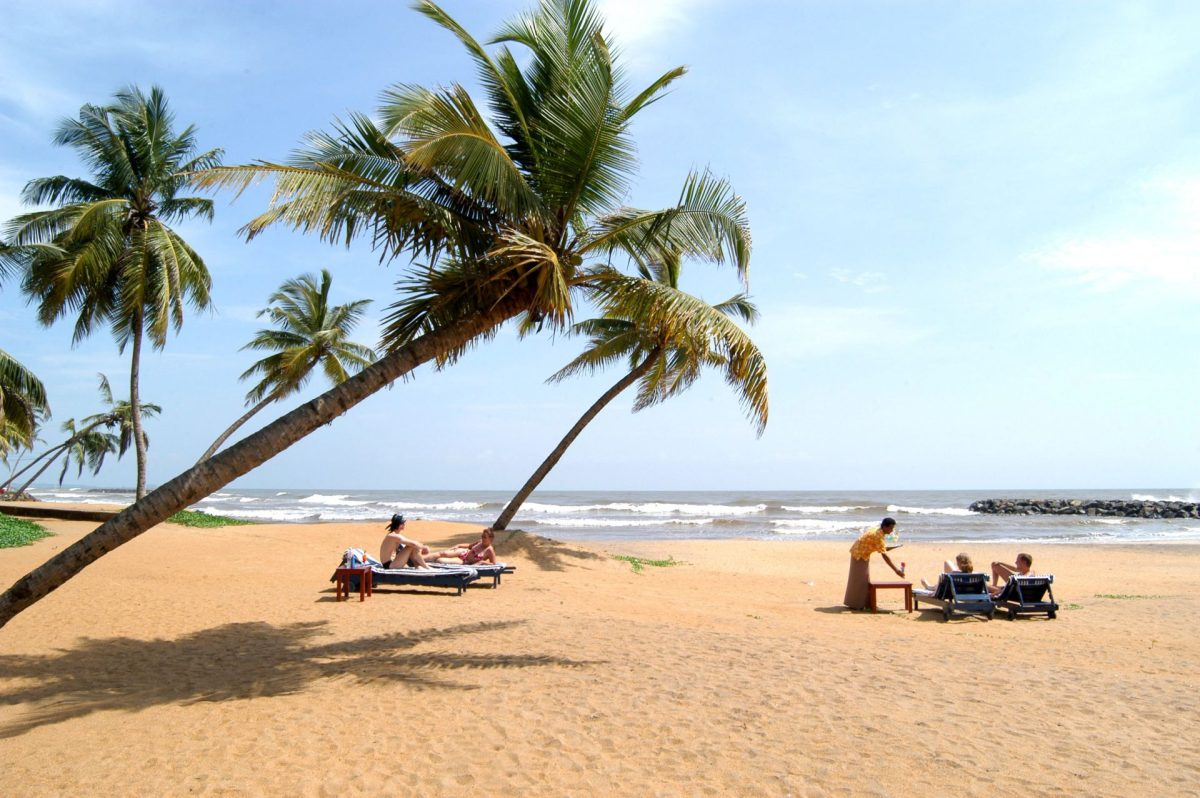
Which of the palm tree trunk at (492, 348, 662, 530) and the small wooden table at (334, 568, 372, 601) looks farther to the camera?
the palm tree trunk at (492, 348, 662, 530)

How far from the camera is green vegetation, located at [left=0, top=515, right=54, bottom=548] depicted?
15.5 meters

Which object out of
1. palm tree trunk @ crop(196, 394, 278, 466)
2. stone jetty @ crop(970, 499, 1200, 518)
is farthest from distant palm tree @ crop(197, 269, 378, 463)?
stone jetty @ crop(970, 499, 1200, 518)

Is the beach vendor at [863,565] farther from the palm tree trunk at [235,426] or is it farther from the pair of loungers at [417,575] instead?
the palm tree trunk at [235,426]

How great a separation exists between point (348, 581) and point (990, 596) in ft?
27.8

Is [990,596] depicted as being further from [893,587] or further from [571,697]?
[571,697]

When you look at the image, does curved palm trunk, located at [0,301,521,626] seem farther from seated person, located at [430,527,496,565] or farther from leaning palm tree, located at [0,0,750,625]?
seated person, located at [430,527,496,565]

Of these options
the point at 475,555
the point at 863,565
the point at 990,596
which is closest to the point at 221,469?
the point at 475,555

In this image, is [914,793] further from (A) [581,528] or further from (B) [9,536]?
(A) [581,528]

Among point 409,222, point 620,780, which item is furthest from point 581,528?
point 620,780

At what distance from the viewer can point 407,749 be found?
4.73m

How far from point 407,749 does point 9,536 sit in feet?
51.8

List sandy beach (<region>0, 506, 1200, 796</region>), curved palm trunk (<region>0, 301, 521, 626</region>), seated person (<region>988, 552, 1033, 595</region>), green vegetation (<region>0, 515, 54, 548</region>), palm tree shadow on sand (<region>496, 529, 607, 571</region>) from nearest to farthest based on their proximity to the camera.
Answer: sandy beach (<region>0, 506, 1200, 796</region>)
curved palm trunk (<region>0, 301, 521, 626</region>)
seated person (<region>988, 552, 1033, 595</region>)
palm tree shadow on sand (<region>496, 529, 607, 571</region>)
green vegetation (<region>0, 515, 54, 548</region>)

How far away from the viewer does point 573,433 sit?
1747 cm

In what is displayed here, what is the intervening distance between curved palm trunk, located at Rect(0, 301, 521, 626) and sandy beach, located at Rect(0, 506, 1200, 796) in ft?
3.11
